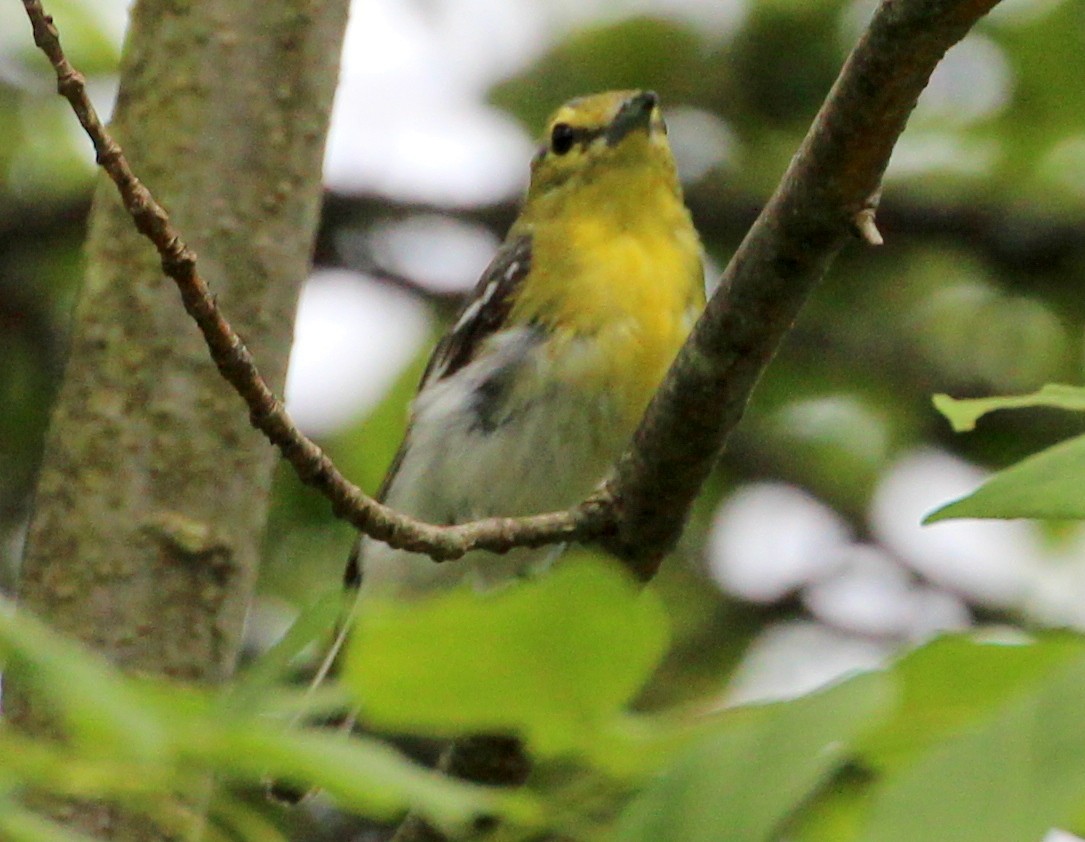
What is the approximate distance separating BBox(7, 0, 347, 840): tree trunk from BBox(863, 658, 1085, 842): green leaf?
2.19 m

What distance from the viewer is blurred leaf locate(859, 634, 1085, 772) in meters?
1.30

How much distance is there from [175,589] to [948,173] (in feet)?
10.5

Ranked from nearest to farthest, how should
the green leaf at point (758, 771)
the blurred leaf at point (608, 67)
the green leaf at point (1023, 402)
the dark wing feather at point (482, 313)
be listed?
the green leaf at point (758, 771), the green leaf at point (1023, 402), the dark wing feather at point (482, 313), the blurred leaf at point (608, 67)

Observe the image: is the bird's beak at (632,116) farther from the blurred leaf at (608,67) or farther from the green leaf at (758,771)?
the green leaf at (758,771)

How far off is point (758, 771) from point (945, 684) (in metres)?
0.26

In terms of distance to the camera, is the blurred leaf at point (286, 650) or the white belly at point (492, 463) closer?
the blurred leaf at point (286, 650)

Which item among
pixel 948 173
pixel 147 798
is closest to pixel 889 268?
pixel 948 173

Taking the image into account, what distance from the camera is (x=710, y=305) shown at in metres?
2.60

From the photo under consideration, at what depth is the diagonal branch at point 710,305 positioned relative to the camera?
2117mm

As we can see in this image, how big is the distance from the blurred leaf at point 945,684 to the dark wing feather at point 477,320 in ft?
11.0

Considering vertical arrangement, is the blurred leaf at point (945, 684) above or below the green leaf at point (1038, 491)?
below

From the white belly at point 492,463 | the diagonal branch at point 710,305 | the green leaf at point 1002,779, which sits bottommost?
the white belly at point 492,463

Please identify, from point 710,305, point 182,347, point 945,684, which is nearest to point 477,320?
point 182,347

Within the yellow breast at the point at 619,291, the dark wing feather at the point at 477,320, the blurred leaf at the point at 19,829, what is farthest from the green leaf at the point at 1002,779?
the dark wing feather at the point at 477,320
